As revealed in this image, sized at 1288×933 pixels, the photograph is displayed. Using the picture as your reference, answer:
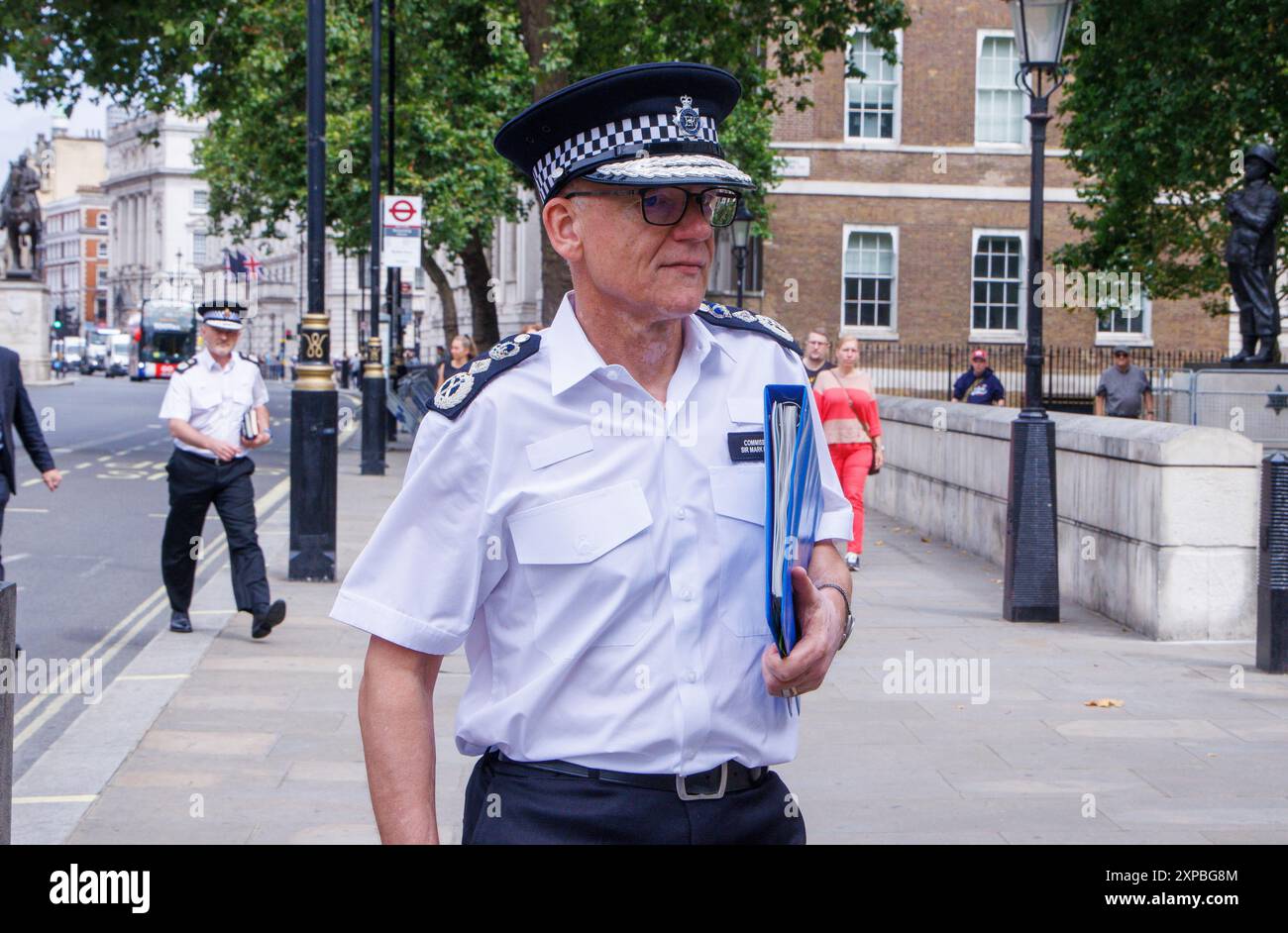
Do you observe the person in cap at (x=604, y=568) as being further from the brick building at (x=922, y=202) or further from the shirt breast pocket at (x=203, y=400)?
the brick building at (x=922, y=202)

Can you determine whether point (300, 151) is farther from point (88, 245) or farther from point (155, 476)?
point (88, 245)

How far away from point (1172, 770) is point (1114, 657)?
2.72m

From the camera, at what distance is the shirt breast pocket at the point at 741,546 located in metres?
2.43

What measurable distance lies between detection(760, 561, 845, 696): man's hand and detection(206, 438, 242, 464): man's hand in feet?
26.2

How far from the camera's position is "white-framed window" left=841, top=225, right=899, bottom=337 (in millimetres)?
39094

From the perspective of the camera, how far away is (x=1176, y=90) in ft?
78.3

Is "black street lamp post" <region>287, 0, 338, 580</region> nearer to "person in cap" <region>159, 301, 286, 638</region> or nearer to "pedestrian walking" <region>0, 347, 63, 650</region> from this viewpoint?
"person in cap" <region>159, 301, 286, 638</region>

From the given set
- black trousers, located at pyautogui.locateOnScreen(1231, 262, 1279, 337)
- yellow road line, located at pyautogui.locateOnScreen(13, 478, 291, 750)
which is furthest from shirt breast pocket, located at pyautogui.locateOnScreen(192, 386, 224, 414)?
black trousers, located at pyautogui.locateOnScreen(1231, 262, 1279, 337)

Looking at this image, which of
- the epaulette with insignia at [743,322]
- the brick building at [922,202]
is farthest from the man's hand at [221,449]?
the brick building at [922,202]

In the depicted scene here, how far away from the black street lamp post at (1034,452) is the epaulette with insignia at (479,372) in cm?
847

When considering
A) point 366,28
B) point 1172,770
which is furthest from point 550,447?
point 366,28

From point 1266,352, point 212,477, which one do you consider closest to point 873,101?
point 1266,352

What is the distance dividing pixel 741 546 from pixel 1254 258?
17132 mm

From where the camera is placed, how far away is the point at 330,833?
5.76m
